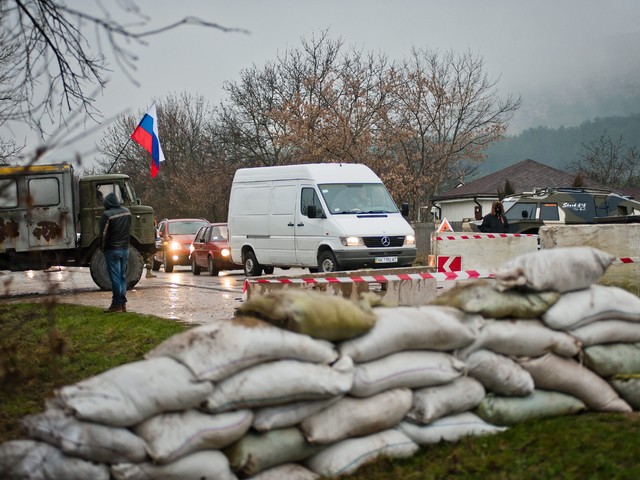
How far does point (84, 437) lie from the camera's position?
415 cm

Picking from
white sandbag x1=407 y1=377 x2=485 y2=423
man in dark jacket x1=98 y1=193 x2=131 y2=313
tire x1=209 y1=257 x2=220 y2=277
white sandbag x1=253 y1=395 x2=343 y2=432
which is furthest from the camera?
tire x1=209 y1=257 x2=220 y2=277

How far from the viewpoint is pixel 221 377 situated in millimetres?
4551

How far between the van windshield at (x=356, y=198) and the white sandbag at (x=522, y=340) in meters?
12.2

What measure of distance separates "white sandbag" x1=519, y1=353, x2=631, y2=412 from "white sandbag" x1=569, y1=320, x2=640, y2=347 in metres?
0.19

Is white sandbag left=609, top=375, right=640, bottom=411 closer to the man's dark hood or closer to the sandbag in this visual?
the sandbag

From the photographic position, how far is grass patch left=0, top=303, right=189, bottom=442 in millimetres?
4981

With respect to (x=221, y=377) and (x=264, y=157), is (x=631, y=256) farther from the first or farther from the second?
(x=264, y=157)

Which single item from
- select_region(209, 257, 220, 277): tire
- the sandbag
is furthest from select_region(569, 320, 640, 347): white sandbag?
select_region(209, 257, 220, 277): tire

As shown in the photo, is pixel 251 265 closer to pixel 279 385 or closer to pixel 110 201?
pixel 110 201

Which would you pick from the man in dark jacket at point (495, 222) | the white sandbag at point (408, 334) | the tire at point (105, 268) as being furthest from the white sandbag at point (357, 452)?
the tire at point (105, 268)

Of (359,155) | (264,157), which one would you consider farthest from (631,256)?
(264,157)

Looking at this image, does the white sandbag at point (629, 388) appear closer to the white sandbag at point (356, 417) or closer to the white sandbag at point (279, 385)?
the white sandbag at point (356, 417)

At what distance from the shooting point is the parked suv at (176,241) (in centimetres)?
2862

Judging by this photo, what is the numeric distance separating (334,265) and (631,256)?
18.4 feet
